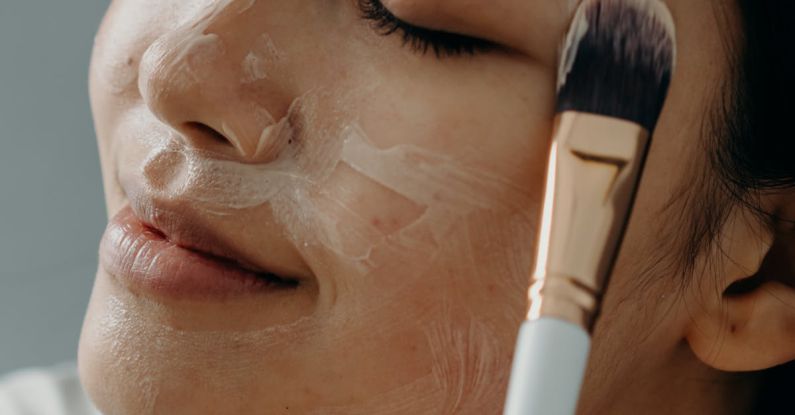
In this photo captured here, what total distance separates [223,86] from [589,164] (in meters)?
0.24

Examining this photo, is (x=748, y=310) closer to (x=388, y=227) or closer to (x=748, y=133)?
(x=748, y=133)

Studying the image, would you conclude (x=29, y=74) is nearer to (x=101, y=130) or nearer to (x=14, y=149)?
(x=14, y=149)

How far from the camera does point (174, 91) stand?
71 cm

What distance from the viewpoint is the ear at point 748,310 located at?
78 centimetres

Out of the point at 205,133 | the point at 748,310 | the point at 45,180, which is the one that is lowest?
the point at 45,180

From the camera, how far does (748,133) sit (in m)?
0.75

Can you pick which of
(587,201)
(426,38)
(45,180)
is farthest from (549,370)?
(45,180)

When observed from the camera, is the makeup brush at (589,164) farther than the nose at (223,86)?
No

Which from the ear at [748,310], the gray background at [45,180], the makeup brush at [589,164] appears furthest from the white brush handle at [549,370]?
the gray background at [45,180]

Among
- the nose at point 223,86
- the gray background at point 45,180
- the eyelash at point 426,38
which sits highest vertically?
the eyelash at point 426,38

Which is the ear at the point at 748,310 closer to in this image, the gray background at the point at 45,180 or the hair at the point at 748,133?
the hair at the point at 748,133

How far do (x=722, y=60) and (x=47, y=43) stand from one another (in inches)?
38.3

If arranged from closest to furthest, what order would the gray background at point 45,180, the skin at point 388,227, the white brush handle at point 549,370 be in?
the white brush handle at point 549,370
the skin at point 388,227
the gray background at point 45,180

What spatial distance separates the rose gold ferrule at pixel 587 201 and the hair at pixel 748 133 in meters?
0.12
